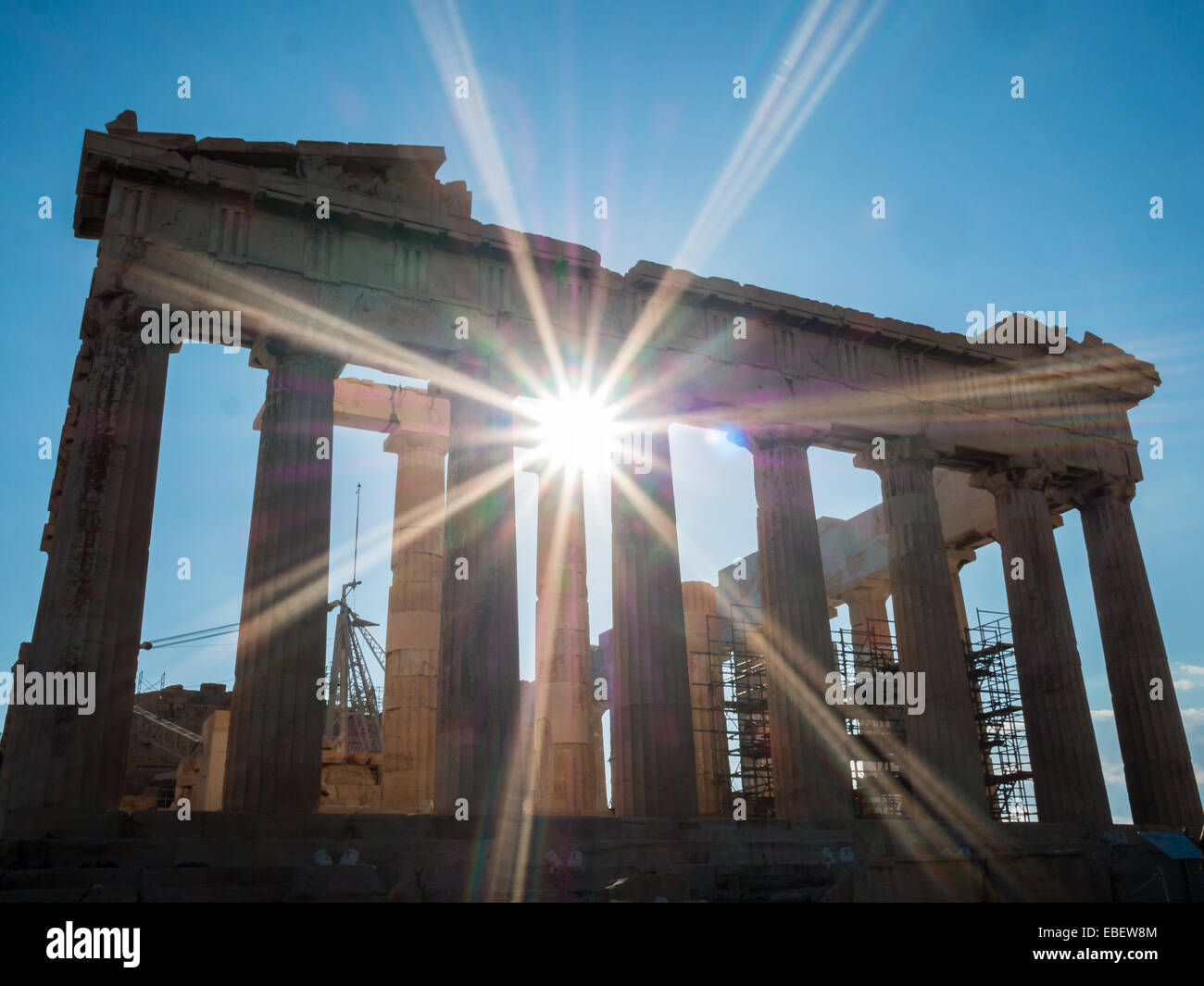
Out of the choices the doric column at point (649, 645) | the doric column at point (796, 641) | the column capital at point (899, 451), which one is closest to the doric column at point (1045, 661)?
the column capital at point (899, 451)

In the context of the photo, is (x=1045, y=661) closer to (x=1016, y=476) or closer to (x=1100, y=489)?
(x=1016, y=476)

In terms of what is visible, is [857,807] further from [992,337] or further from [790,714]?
[992,337]

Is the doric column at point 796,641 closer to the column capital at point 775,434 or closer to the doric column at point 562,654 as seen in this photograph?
the column capital at point 775,434

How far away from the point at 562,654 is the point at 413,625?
13.3 ft

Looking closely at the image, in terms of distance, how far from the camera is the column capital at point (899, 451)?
1139 inches

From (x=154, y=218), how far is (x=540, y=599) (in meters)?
13.8

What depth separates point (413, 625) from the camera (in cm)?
2789

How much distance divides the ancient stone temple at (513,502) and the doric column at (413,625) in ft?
0.25

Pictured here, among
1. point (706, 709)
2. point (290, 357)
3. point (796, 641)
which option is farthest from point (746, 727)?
point (290, 357)
